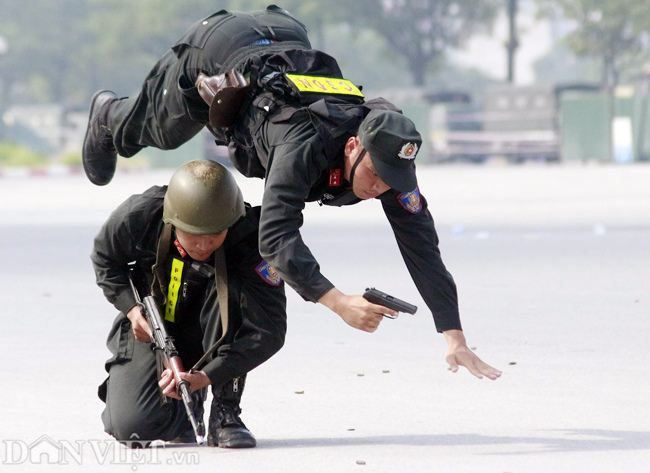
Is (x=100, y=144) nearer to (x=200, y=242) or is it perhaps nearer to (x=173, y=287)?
(x=173, y=287)

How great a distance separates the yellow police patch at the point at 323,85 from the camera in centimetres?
452

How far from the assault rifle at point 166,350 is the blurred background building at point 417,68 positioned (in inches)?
1142

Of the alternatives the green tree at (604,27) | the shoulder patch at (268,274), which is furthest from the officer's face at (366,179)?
the green tree at (604,27)

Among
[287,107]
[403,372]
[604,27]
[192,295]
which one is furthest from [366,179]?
[604,27]

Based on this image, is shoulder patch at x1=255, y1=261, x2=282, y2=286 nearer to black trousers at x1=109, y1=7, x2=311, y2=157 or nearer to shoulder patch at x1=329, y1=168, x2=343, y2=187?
shoulder patch at x1=329, y1=168, x2=343, y2=187

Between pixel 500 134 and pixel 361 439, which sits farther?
pixel 500 134

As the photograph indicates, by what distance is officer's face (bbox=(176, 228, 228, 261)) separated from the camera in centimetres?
445

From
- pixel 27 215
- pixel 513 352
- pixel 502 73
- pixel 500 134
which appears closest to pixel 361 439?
pixel 513 352

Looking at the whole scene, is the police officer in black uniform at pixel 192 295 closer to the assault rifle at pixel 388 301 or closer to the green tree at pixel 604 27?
the assault rifle at pixel 388 301

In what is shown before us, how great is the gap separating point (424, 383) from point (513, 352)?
91cm

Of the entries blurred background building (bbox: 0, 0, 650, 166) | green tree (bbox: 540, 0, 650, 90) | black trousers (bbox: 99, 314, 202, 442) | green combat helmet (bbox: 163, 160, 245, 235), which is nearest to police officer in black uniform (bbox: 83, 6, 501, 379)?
green combat helmet (bbox: 163, 160, 245, 235)

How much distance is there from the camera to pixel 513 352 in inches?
256

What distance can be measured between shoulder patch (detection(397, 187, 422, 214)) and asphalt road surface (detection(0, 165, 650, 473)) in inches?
35.4

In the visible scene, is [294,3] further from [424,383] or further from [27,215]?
[424,383]
